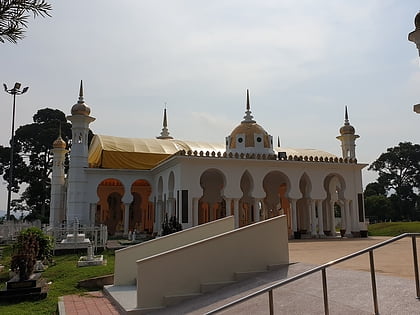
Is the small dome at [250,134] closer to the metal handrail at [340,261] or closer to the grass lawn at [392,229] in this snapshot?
the grass lawn at [392,229]

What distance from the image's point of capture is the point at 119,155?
26.9m

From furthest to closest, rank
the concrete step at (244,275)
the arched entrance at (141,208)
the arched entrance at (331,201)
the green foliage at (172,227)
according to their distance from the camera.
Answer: the arched entrance at (141,208) → the arched entrance at (331,201) → the green foliage at (172,227) → the concrete step at (244,275)

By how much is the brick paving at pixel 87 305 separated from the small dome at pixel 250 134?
16.5 m

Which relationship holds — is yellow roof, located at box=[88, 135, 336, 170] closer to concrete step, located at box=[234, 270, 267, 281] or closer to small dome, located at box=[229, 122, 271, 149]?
small dome, located at box=[229, 122, 271, 149]

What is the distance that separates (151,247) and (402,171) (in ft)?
192

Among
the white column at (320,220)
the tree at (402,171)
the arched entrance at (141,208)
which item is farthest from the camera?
the tree at (402,171)

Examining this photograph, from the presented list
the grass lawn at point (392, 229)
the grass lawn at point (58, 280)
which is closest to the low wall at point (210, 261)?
the grass lawn at point (58, 280)

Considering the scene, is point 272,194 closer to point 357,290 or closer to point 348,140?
point 348,140

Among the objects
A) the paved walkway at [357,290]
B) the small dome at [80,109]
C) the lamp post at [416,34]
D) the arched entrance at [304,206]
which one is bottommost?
the paved walkway at [357,290]

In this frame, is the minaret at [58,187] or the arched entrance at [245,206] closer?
the arched entrance at [245,206]

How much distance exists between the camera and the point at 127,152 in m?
27.2

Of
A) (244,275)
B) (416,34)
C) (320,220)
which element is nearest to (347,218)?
(320,220)

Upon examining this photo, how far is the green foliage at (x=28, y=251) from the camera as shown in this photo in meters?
9.72

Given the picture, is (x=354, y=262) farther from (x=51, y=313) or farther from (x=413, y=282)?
(x=51, y=313)
